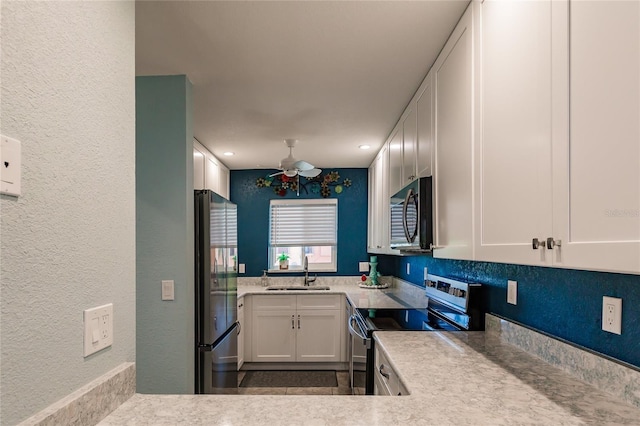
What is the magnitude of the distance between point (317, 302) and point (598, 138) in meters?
3.90

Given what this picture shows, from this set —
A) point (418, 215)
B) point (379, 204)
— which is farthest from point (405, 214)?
point (379, 204)

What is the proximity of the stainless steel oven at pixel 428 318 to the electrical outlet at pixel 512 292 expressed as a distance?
23 centimetres

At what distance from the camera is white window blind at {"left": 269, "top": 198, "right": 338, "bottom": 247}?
5207 millimetres

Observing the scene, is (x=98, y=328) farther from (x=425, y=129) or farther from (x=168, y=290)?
(x=425, y=129)

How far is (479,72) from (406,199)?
916 mm

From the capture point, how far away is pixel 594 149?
33.8 inches

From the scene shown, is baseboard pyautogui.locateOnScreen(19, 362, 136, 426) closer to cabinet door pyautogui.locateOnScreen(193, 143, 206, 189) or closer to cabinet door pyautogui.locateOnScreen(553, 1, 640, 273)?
cabinet door pyautogui.locateOnScreen(553, 1, 640, 273)

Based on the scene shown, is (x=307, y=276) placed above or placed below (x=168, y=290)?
below

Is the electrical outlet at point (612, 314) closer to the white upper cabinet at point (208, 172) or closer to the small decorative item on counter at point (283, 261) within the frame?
the white upper cabinet at point (208, 172)

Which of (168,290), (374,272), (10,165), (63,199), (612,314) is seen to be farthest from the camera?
(374,272)

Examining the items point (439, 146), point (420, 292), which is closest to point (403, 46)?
point (439, 146)

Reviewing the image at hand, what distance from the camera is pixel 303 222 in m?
5.23

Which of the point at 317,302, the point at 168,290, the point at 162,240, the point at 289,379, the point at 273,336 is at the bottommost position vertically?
the point at 289,379

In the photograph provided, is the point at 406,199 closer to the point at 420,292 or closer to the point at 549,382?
the point at 549,382
